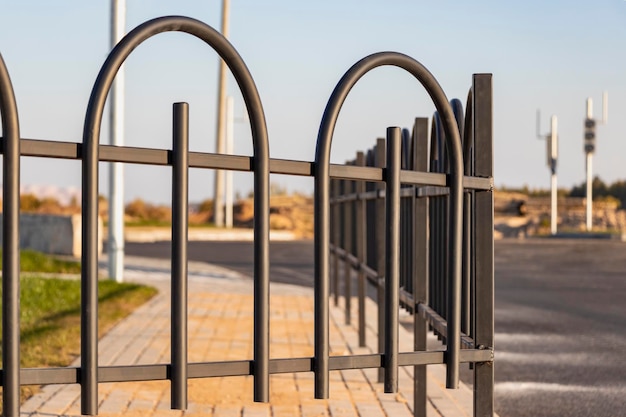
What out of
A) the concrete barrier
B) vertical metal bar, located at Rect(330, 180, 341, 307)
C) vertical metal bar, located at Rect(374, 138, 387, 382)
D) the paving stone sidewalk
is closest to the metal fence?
the paving stone sidewalk

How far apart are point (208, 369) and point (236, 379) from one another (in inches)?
131

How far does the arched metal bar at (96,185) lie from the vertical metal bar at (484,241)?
2.92 ft

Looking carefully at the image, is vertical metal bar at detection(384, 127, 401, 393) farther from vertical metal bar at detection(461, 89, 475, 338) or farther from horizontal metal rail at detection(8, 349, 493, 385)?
vertical metal bar at detection(461, 89, 475, 338)

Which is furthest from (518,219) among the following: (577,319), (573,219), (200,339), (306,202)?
(200,339)

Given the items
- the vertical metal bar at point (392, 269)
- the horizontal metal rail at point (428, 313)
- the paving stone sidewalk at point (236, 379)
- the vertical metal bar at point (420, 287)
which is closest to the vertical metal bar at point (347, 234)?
the paving stone sidewalk at point (236, 379)

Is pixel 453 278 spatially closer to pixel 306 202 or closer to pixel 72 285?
pixel 72 285

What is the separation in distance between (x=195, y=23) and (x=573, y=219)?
50.3 meters

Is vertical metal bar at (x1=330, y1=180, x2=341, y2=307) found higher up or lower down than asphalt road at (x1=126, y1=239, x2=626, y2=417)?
higher up

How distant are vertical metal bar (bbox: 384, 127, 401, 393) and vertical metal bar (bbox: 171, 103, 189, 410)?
761 millimetres

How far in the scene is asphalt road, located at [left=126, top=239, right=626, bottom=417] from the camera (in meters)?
6.48

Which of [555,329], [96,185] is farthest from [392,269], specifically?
[555,329]

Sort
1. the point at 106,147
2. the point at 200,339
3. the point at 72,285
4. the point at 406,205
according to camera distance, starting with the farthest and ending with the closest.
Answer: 1. the point at 72,285
2. the point at 200,339
3. the point at 406,205
4. the point at 106,147

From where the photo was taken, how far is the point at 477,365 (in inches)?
150

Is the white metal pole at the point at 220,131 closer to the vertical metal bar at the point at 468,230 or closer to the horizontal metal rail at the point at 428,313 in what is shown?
the horizontal metal rail at the point at 428,313
